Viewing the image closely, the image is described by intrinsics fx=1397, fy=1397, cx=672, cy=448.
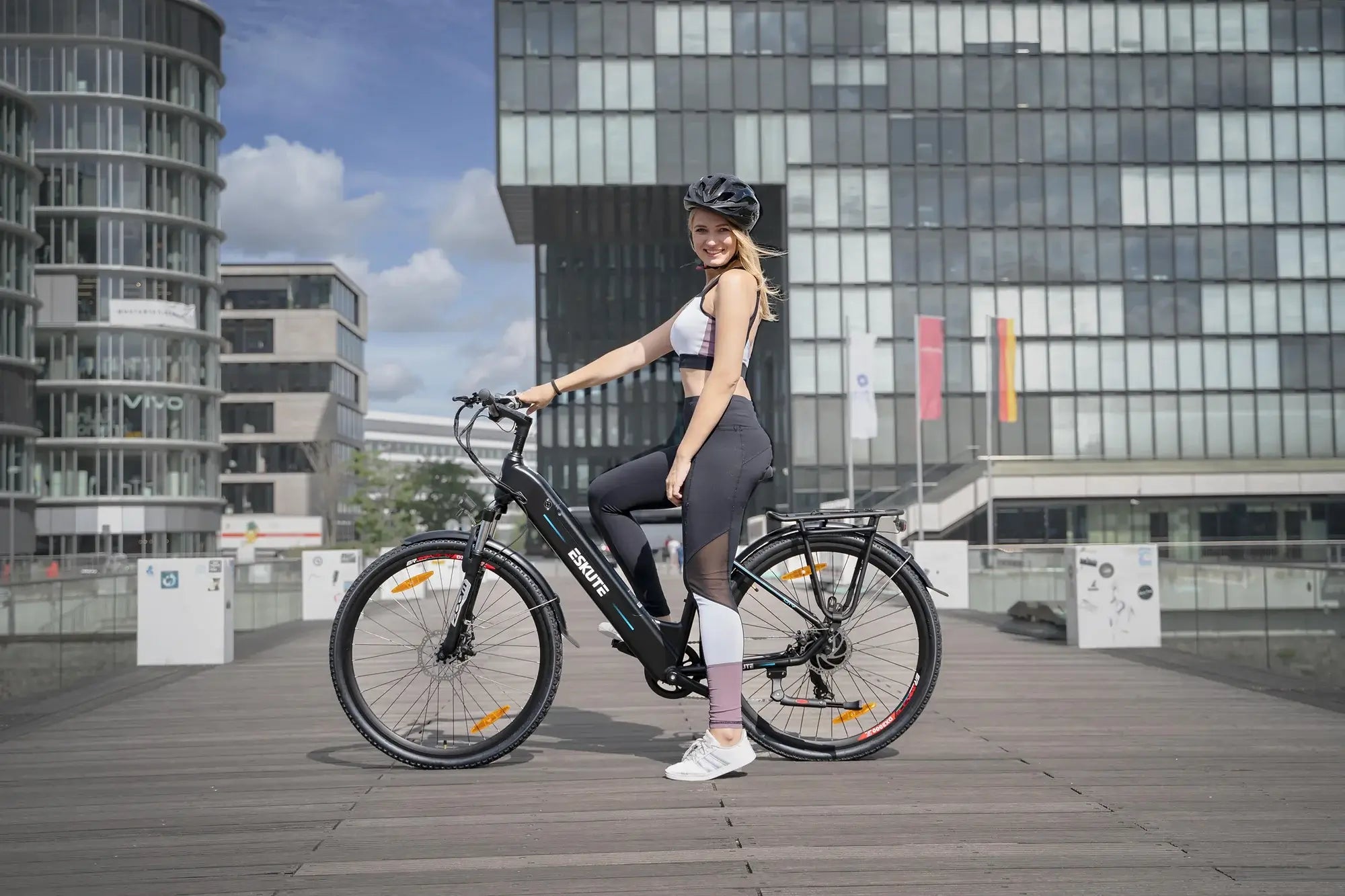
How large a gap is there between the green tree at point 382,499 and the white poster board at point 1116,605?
72.4 m

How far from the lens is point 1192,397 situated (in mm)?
54781

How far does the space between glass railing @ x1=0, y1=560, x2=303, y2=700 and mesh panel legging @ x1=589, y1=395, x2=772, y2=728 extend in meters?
7.60

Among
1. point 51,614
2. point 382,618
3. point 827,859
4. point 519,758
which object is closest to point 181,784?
point 382,618

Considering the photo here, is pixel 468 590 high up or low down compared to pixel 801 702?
up

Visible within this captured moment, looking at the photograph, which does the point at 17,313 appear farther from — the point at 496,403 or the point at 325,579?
the point at 496,403

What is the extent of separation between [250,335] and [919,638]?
94.6 metres

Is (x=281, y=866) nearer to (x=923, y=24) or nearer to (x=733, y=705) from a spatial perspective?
(x=733, y=705)

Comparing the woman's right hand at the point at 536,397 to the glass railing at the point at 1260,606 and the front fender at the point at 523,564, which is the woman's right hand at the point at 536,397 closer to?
the front fender at the point at 523,564

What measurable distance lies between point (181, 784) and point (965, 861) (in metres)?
2.61

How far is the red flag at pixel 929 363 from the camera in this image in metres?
41.3

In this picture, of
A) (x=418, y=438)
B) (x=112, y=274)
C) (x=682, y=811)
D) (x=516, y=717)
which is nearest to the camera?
(x=682, y=811)

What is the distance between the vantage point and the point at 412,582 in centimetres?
479

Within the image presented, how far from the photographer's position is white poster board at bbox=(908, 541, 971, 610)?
1855cm

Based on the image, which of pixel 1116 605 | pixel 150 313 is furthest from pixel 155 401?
pixel 1116 605
